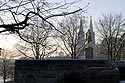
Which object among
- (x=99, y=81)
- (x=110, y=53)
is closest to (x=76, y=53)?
(x=110, y=53)

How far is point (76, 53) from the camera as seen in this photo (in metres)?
52.6

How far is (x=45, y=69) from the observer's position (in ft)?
93.2

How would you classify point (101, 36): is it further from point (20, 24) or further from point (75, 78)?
point (20, 24)

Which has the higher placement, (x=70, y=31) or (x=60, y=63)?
(x=70, y=31)

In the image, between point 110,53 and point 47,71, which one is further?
point 110,53

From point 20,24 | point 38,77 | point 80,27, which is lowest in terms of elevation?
point 38,77

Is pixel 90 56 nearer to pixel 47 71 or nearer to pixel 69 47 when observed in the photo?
pixel 69 47

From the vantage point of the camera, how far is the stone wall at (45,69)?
92.7 feet

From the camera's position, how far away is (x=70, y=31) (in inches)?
2030

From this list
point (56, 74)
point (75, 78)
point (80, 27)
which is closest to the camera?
point (75, 78)

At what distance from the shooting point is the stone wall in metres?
28.3

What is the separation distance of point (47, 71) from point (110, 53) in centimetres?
2701

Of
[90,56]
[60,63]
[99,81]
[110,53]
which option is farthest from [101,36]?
[99,81]

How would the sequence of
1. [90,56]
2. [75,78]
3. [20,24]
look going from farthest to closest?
[90,56] < [75,78] < [20,24]
